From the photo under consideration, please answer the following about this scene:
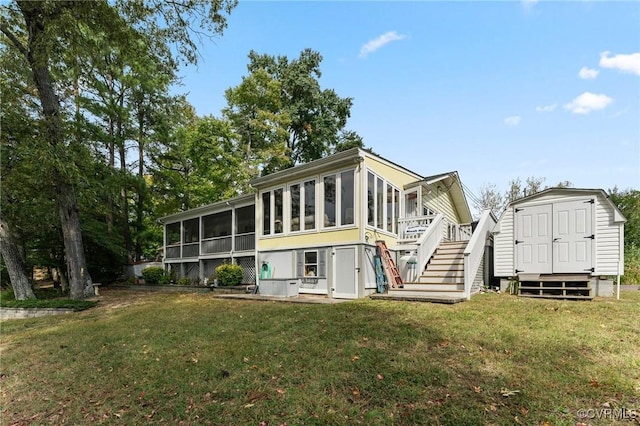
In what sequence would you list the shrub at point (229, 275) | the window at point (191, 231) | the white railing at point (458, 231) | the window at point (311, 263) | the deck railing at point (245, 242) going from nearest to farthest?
the window at point (311, 263)
the white railing at point (458, 231)
the shrub at point (229, 275)
the deck railing at point (245, 242)
the window at point (191, 231)

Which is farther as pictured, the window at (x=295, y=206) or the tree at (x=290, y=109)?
the tree at (x=290, y=109)

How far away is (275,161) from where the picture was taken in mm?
24781

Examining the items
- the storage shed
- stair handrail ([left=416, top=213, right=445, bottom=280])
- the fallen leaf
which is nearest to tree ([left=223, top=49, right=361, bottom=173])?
stair handrail ([left=416, top=213, right=445, bottom=280])

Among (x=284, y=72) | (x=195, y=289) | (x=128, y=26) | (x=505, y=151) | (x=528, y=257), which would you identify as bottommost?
(x=195, y=289)

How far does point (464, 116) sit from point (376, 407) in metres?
13.3

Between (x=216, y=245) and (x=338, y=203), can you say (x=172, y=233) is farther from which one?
(x=338, y=203)

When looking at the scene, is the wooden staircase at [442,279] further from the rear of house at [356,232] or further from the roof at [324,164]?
the roof at [324,164]

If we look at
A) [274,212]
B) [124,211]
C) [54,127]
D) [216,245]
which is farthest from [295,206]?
[124,211]

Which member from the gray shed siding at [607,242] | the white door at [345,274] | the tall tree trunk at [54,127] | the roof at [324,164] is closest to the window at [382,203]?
the roof at [324,164]

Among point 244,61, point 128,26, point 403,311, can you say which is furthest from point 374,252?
point 244,61

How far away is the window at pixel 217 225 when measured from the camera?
→ 18894 millimetres

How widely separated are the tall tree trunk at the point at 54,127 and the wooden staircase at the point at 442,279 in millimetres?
12080

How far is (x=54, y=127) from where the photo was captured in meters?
12.3

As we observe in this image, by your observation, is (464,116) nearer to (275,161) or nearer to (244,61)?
(275,161)
